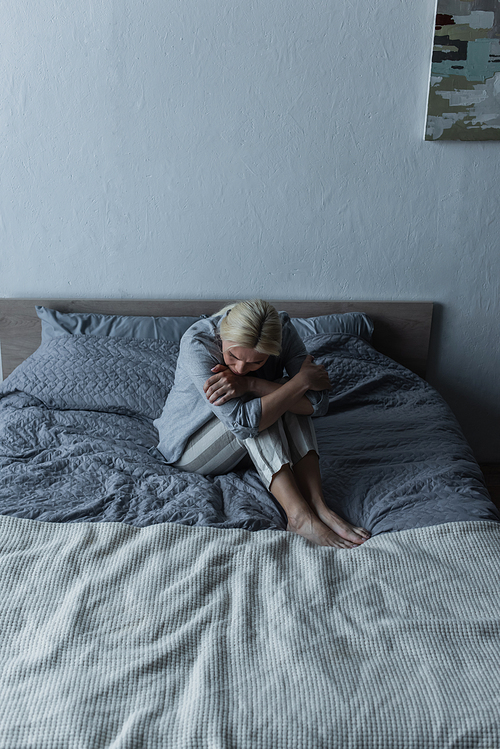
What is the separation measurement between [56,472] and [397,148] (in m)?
1.69

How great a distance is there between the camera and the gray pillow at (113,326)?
2.33 metres

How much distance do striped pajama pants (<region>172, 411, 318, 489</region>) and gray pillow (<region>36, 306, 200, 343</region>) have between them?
68 centimetres

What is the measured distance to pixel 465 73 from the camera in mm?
2242

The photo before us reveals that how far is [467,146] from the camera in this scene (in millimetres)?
2338

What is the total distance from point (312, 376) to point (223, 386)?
261 mm

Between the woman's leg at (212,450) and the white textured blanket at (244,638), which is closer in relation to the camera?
the white textured blanket at (244,638)

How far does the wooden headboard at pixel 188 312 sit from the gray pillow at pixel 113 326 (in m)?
0.07

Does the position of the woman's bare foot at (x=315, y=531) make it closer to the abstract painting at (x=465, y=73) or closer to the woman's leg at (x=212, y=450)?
the woman's leg at (x=212, y=450)

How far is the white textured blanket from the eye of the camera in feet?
2.96

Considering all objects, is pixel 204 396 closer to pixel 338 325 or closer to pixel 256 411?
pixel 256 411

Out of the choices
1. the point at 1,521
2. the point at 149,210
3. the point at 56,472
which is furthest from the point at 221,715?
the point at 149,210

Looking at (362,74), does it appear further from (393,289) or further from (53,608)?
(53,608)

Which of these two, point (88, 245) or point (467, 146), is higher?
point (467, 146)

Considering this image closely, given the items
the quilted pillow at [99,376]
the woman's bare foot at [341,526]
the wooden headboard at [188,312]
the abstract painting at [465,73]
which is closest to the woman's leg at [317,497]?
the woman's bare foot at [341,526]
